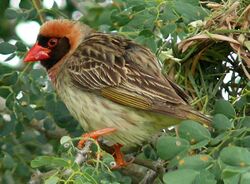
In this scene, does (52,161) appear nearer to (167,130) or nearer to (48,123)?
(167,130)

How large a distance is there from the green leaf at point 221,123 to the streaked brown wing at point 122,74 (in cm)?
55

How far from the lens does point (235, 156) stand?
2.79 meters

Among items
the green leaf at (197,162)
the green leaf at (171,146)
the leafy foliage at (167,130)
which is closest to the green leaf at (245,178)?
the leafy foliage at (167,130)

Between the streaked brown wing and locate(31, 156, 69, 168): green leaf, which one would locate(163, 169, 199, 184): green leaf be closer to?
locate(31, 156, 69, 168): green leaf

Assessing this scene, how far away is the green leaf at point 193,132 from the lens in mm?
3070

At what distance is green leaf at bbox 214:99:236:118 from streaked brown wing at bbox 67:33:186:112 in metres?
0.39

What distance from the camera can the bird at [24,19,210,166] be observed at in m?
3.81

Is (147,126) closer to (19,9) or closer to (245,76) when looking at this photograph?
(245,76)

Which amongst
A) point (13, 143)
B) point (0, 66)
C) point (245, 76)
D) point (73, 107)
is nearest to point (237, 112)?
point (245, 76)

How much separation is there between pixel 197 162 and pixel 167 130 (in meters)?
0.99

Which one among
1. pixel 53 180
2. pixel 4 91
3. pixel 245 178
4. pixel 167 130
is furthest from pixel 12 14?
pixel 245 178

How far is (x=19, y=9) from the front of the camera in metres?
4.37

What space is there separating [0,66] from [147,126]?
83 centimetres

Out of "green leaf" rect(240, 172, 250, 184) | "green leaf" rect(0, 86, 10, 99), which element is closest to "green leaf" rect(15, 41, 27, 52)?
"green leaf" rect(0, 86, 10, 99)
